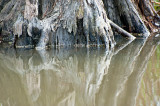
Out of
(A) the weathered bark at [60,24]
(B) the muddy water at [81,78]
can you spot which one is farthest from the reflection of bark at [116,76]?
(A) the weathered bark at [60,24]

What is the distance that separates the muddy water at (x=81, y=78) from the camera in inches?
97.1

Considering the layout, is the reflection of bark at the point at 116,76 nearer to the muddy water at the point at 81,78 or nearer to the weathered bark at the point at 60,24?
the muddy water at the point at 81,78

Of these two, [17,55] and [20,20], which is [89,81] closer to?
[17,55]

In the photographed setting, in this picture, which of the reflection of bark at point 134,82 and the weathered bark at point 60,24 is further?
the weathered bark at point 60,24

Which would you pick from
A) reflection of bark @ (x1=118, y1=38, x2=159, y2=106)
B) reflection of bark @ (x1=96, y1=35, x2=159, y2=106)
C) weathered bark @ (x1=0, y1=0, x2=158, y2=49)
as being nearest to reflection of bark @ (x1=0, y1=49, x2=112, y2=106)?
reflection of bark @ (x1=96, y1=35, x2=159, y2=106)

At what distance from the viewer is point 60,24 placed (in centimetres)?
559

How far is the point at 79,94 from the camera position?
8.57 ft

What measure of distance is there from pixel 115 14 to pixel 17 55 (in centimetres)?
377

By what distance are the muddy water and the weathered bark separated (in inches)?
24.5

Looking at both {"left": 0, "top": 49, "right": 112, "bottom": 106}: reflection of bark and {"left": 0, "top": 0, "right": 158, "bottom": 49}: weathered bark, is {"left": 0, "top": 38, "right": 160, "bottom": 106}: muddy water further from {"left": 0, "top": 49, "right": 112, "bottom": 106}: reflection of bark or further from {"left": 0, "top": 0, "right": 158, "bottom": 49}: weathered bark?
{"left": 0, "top": 0, "right": 158, "bottom": 49}: weathered bark

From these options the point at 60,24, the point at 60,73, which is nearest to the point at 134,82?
the point at 60,73

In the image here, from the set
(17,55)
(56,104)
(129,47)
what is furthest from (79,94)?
(129,47)

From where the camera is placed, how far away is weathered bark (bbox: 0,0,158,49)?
5.42m

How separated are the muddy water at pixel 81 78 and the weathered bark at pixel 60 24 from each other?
62 cm
